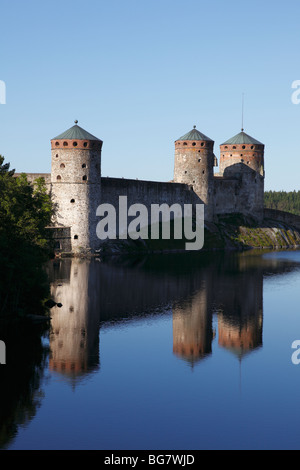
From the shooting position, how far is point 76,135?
78.6 meters

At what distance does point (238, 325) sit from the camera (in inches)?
1683

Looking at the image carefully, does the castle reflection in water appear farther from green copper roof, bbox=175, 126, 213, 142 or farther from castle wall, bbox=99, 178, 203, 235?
green copper roof, bbox=175, 126, 213, 142

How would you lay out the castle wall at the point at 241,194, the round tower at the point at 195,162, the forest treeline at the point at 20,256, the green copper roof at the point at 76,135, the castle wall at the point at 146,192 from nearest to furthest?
1. the forest treeline at the point at 20,256
2. the green copper roof at the point at 76,135
3. the castle wall at the point at 146,192
4. the round tower at the point at 195,162
5. the castle wall at the point at 241,194

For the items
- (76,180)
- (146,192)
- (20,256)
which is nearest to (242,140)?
(146,192)

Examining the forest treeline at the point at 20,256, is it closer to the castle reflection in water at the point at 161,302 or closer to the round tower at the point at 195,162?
Result: the castle reflection in water at the point at 161,302

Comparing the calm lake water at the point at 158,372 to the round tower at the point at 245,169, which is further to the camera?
the round tower at the point at 245,169

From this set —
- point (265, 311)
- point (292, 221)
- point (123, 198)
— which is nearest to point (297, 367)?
point (265, 311)

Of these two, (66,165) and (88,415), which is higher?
(66,165)

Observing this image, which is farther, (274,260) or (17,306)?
(274,260)

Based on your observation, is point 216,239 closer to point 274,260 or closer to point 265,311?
point 274,260

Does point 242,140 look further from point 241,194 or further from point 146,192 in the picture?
point 146,192

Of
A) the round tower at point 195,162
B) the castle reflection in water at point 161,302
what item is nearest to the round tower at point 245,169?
the round tower at point 195,162

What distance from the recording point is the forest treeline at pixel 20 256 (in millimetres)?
40812
